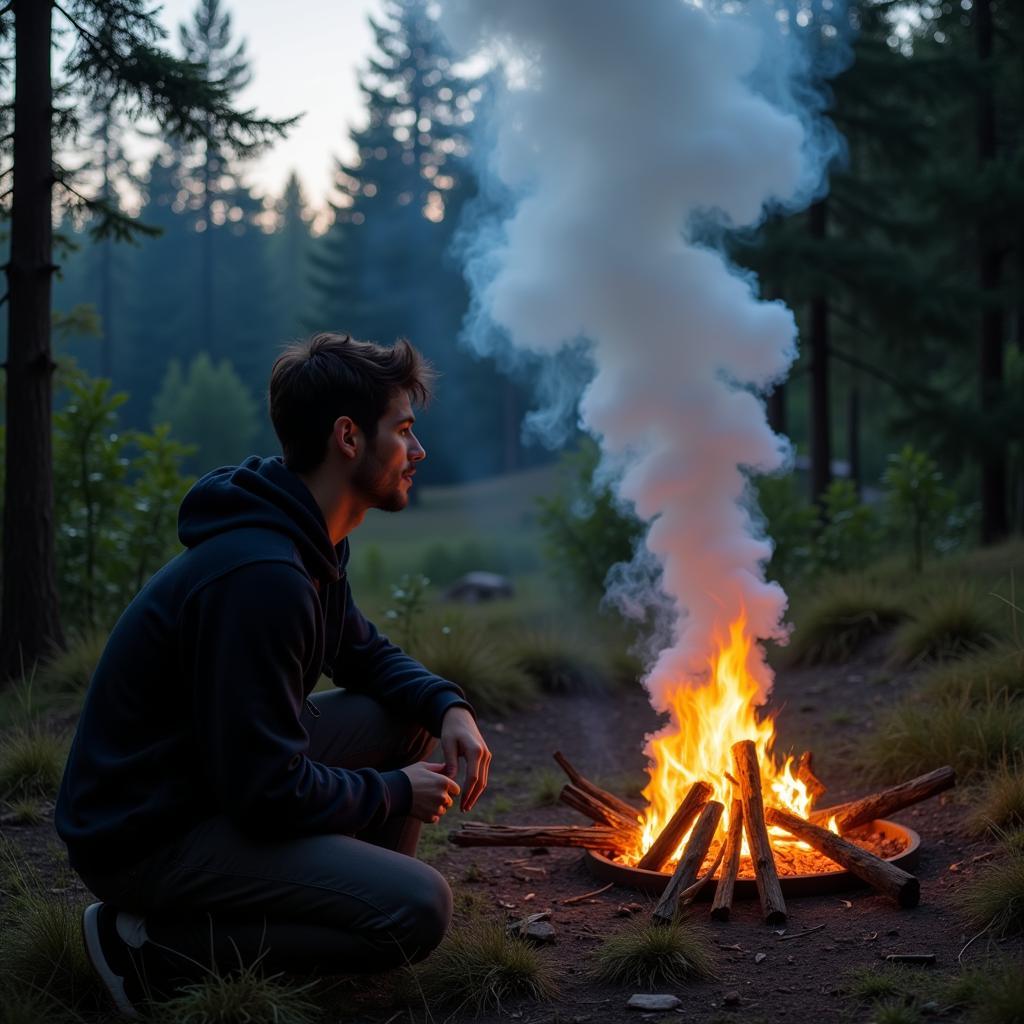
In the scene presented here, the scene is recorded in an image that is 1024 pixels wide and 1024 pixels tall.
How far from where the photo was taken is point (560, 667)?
759 cm

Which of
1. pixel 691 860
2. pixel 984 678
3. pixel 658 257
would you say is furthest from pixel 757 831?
pixel 658 257

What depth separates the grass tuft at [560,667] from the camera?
753cm

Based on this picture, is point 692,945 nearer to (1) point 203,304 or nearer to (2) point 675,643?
(2) point 675,643

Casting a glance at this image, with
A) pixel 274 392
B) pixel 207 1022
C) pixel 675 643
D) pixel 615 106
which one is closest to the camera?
pixel 207 1022

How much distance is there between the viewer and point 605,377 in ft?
15.6

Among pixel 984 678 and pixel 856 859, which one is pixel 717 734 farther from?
pixel 984 678

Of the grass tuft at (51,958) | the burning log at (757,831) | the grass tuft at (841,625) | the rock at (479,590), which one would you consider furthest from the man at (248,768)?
the rock at (479,590)

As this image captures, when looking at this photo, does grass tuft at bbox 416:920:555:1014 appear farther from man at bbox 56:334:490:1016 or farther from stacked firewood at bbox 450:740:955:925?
stacked firewood at bbox 450:740:955:925

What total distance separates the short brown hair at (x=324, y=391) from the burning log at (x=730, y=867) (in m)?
1.81

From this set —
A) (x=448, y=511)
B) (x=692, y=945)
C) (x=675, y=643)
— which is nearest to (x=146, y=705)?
(x=692, y=945)

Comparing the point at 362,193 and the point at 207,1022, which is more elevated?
the point at 362,193

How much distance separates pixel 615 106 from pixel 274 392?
2645mm

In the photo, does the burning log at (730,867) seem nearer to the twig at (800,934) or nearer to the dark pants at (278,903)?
the twig at (800,934)

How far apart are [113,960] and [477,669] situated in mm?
4167
